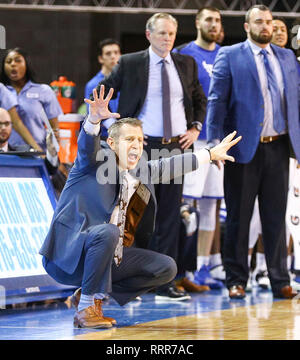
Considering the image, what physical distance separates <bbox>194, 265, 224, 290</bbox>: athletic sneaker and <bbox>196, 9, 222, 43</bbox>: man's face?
6.21 ft

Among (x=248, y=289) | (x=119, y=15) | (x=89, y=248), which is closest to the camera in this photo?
(x=89, y=248)

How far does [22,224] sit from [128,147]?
49.4 inches

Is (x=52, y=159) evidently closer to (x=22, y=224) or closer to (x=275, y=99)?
(x=22, y=224)

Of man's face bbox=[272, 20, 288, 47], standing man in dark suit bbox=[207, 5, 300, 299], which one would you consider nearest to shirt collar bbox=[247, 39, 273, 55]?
standing man in dark suit bbox=[207, 5, 300, 299]

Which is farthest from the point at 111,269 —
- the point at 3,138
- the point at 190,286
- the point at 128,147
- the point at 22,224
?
the point at 190,286

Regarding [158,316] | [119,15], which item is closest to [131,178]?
[158,316]

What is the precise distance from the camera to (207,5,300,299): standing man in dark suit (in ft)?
20.8

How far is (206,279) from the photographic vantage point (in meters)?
7.24

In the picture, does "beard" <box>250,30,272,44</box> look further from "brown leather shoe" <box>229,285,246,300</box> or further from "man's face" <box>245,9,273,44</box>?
"brown leather shoe" <box>229,285,246,300</box>

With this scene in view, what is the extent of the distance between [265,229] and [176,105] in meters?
1.13
